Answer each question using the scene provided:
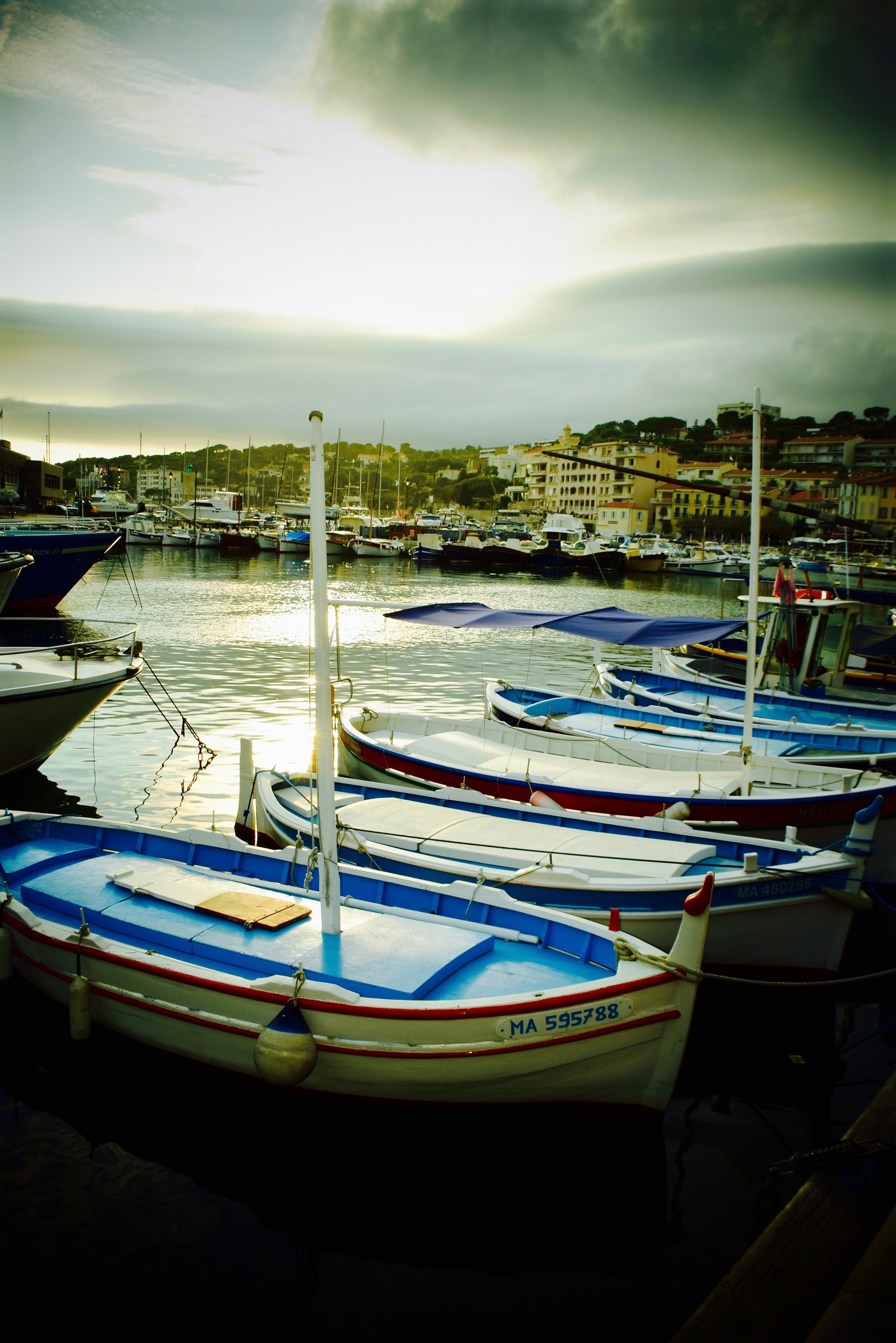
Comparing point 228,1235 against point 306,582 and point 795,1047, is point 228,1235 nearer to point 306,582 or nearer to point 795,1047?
point 795,1047

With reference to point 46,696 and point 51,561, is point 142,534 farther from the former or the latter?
point 46,696

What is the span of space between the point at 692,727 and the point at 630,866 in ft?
26.7

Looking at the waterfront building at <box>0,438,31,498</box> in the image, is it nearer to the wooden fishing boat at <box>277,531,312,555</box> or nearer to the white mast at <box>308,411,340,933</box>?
the wooden fishing boat at <box>277,531,312,555</box>

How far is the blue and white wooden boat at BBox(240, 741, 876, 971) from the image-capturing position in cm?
927

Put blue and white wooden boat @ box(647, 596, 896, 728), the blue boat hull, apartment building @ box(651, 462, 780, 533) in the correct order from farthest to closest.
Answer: apartment building @ box(651, 462, 780, 533)
the blue boat hull
blue and white wooden boat @ box(647, 596, 896, 728)

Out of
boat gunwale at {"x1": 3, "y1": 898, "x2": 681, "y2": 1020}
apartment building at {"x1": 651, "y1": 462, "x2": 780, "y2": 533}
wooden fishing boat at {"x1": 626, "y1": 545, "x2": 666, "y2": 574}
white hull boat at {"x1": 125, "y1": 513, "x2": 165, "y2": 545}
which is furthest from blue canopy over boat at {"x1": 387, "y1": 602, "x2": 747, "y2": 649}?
apartment building at {"x1": 651, "y1": 462, "x2": 780, "y2": 533}

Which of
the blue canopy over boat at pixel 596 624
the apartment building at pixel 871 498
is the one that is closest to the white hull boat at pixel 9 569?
the blue canopy over boat at pixel 596 624

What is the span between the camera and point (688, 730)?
640 inches

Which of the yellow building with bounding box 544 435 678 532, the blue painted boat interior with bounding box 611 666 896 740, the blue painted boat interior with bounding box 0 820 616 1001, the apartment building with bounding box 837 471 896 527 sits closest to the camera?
the blue painted boat interior with bounding box 0 820 616 1001

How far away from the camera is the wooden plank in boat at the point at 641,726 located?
16.4 m

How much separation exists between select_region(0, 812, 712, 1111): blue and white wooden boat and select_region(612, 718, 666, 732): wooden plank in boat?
8.65 meters

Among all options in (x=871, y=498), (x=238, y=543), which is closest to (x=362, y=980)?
(x=238, y=543)

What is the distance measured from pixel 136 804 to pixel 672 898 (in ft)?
37.0

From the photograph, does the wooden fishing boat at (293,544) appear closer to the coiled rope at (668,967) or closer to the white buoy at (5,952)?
the white buoy at (5,952)
